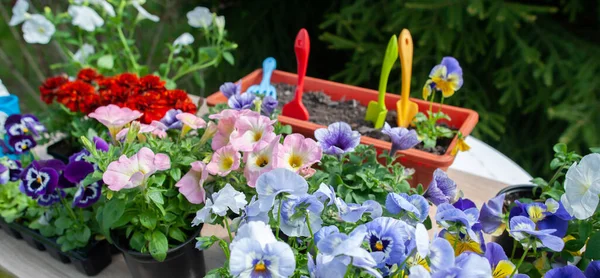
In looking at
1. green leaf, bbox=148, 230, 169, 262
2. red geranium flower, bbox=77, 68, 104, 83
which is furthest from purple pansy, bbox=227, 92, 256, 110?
red geranium flower, bbox=77, 68, 104, 83

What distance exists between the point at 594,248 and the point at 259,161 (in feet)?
1.27

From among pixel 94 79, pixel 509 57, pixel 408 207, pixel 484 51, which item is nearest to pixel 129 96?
pixel 94 79

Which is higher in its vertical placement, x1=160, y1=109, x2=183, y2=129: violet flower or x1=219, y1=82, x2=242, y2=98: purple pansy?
x1=219, y1=82, x2=242, y2=98: purple pansy

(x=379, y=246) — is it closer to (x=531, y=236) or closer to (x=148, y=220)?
(x=531, y=236)

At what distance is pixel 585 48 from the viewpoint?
4.98 feet

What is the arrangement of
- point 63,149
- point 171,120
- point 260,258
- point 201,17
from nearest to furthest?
point 260,258
point 171,120
point 63,149
point 201,17

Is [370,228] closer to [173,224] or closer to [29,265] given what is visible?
[173,224]

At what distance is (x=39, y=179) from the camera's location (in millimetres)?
691

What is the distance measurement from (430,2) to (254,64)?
0.83 meters

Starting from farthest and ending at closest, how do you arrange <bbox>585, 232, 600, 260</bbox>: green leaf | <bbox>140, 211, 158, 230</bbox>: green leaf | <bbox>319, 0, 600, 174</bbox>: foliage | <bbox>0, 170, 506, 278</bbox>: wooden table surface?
<bbox>319, 0, 600, 174</bbox>: foliage < <bbox>0, 170, 506, 278</bbox>: wooden table surface < <bbox>140, 211, 158, 230</bbox>: green leaf < <bbox>585, 232, 600, 260</bbox>: green leaf

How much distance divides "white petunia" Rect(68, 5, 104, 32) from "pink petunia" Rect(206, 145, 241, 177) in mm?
589

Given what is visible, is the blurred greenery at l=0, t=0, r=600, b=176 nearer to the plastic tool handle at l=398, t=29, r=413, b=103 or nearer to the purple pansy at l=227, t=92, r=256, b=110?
the plastic tool handle at l=398, t=29, r=413, b=103

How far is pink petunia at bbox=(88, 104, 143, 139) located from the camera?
686 millimetres

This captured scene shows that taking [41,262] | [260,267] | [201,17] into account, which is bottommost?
[41,262]
